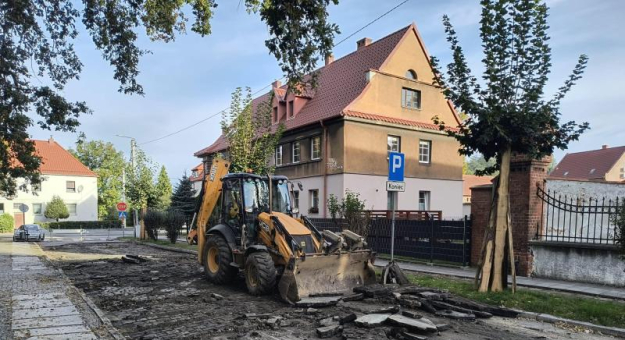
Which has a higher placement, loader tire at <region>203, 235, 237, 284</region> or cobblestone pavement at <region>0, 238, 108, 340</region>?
loader tire at <region>203, 235, 237, 284</region>

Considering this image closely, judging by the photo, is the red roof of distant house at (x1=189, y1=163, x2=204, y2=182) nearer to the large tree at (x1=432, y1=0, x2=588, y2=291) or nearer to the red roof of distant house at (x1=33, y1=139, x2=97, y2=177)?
the red roof of distant house at (x1=33, y1=139, x2=97, y2=177)

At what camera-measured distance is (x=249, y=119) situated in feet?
66.0

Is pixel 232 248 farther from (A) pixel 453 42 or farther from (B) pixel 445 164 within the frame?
(B) pixel 445 164

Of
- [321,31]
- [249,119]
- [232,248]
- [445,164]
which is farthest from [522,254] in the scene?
[445,164]

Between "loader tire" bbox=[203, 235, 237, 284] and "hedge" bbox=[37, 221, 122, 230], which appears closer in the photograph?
"loader tire" bbox=[203, 235, 237, 284]

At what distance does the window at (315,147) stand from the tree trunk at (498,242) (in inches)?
657

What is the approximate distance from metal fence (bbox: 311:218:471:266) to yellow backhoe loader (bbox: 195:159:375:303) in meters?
4.89

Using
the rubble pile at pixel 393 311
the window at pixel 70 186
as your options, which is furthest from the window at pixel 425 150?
the window at pixel 70 186

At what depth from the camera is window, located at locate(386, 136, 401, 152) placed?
2539cm

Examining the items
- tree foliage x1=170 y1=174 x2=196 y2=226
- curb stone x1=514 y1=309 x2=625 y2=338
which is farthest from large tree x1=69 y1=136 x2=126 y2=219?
curb stone x1=514 y1=309 x2=625 y2=338

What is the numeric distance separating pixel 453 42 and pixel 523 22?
140 cm

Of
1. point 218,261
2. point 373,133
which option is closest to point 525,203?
point 218,261

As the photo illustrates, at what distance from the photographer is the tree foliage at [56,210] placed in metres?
52.5

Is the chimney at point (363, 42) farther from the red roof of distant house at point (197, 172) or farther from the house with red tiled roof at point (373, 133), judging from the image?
the red roof of distant house at point (197, 172)
